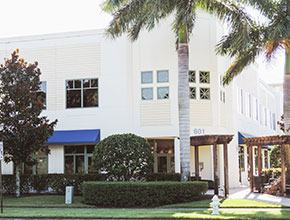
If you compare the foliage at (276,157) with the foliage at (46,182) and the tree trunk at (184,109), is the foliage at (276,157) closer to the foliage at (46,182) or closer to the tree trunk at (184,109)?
Result: the tree trunk at (184,109)

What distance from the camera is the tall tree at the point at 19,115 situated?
2084 cm

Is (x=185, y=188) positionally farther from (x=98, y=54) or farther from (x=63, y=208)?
(x=98, y=54)

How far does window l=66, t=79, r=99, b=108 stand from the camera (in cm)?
2648

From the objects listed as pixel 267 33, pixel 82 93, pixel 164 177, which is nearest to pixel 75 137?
pixel 82 93

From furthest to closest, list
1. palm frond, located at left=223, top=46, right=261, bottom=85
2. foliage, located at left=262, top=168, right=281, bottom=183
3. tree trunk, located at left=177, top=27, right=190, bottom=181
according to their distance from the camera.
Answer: foliage, located at left=262, top=168, right=281, bottom=183 → palm frond, located at left=223, top=46, right=261, bottom=85 → tree trunk, located at left=177, top=27, right=190, bottom=181

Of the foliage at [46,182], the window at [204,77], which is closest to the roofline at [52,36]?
the window at [204,77]

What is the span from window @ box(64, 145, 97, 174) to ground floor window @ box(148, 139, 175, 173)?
3.61m

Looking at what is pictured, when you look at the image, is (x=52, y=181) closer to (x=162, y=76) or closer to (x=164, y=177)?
(x=164, y=177)

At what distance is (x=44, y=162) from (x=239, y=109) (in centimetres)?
1287

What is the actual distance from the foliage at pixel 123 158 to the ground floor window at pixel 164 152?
6.72 m

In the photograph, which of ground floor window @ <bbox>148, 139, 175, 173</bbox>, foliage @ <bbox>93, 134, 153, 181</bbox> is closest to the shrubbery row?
foliage @ <bbox>93, 134, 153, 181</bbox>

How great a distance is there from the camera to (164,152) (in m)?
26.4

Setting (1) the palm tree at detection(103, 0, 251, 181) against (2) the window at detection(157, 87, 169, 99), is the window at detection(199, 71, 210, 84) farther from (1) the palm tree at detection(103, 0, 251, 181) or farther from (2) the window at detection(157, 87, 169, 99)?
(1) the palm tree at detection(103, 0, 251, 181)

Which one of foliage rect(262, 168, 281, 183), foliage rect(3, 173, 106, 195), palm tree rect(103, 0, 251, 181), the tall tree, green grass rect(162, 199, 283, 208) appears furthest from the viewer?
foliage rect(262, 168, 281, 183)
